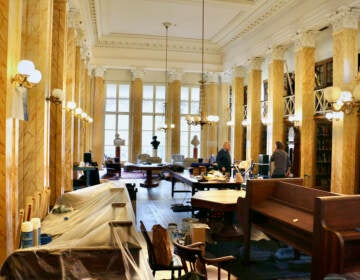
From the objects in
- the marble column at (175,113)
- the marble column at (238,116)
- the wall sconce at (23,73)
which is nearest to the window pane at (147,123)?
the marble column at (175,113)

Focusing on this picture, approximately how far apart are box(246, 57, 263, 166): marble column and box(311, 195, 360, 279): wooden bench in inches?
401

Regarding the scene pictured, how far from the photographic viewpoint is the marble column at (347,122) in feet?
28.4

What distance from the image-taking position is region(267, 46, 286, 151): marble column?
12016mm

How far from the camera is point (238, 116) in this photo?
15.8 m

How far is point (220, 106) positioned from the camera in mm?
18516

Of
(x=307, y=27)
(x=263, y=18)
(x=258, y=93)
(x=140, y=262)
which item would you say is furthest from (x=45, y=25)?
(x=258, y=93)

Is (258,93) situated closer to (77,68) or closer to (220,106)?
(220,106)

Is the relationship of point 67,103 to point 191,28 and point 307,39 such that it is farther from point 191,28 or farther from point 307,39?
point 191,28

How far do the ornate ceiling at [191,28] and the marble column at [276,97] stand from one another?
19.8 inches

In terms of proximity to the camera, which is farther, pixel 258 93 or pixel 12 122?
pixel 258 93

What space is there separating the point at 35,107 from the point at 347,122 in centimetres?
713

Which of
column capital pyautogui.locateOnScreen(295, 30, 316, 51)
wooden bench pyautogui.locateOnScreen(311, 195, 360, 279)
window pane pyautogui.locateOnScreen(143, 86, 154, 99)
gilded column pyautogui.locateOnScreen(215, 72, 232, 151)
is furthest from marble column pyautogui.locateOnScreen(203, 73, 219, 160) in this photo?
wooden bench pyautogui.locateOnScreen(311, 195, 360, 279)

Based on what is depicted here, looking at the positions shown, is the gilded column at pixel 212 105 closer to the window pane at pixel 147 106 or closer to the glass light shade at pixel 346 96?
the window pane at pixel 147 106

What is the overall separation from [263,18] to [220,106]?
6669 millimetres
